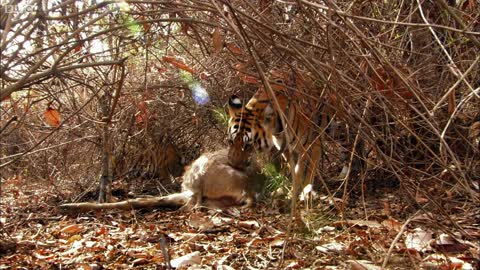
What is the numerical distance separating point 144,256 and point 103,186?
2064 millimetres

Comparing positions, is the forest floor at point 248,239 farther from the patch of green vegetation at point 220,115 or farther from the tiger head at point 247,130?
the patch of green vegetation at point 220,115

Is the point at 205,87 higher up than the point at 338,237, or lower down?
higher up

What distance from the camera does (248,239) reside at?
11.3 ft

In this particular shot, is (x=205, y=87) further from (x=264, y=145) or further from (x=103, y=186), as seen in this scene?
(x=103, y=186)

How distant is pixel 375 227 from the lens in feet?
11.5

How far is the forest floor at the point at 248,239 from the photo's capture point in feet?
9.02

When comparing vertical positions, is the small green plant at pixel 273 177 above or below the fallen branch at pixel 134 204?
above

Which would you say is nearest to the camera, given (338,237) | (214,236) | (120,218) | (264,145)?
(338,237)

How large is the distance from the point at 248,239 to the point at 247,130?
207 cm

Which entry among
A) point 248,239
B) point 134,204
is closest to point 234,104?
point 134,204

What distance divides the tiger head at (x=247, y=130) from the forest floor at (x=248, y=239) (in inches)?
26.8

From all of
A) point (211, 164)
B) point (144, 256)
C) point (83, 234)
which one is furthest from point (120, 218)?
point (144, 256)

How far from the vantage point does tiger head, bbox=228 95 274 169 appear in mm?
5138

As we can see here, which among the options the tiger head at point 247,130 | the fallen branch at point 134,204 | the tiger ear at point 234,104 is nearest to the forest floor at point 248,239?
the fallen branch at point 134,204
